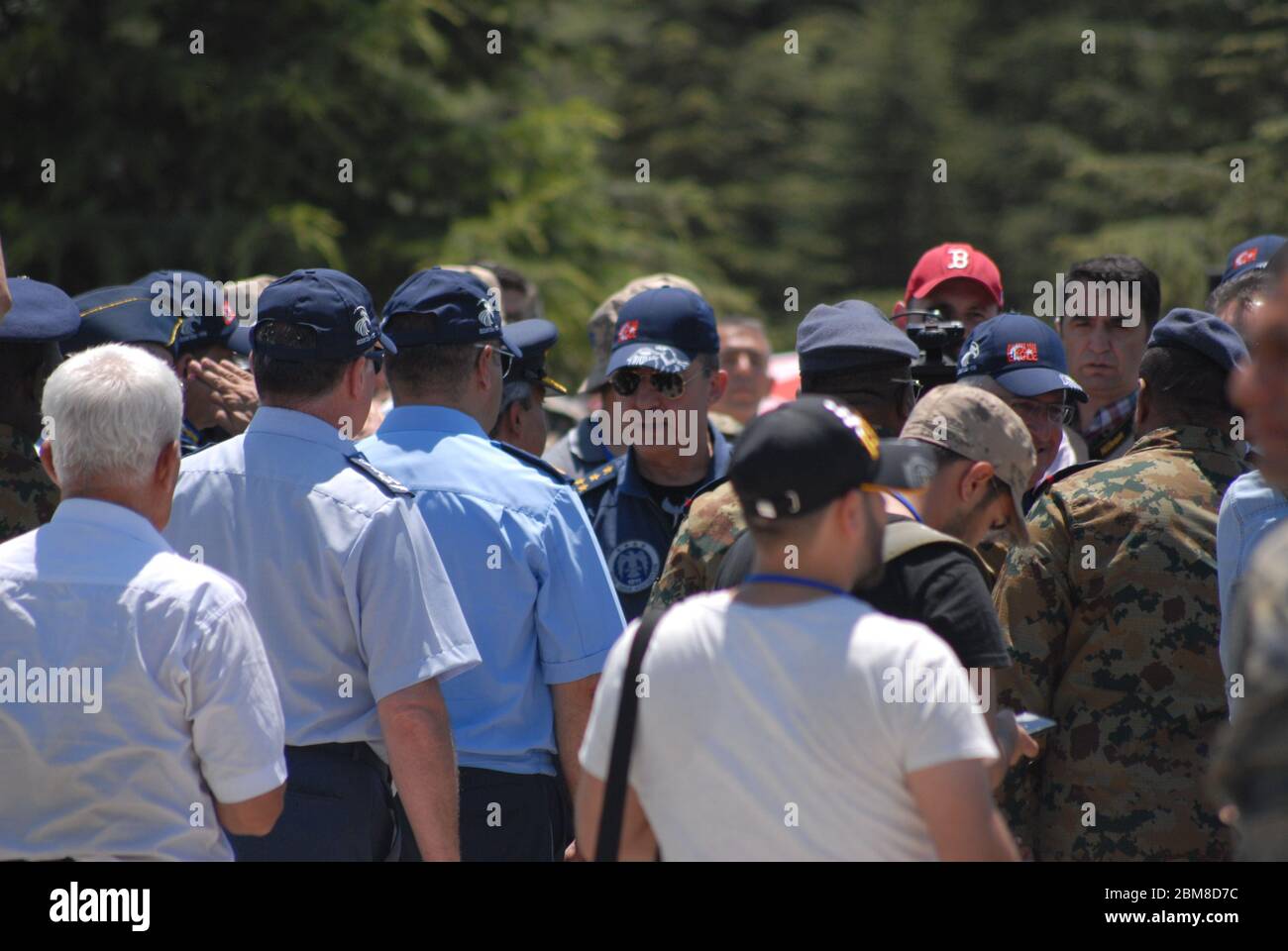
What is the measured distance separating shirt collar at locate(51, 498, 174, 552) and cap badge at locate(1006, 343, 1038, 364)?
2783 mm

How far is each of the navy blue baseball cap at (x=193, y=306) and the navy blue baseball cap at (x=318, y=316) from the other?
1410 millimetres

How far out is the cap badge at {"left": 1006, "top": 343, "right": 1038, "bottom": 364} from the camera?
15.6ft

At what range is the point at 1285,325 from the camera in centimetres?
197

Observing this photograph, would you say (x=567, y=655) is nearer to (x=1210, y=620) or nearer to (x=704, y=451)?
(x=704, y=451)

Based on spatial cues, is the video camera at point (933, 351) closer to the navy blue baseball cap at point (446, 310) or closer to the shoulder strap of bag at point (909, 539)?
the navy blue baseball cap at point (446, 310)

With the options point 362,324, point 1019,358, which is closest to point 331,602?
point 362,324

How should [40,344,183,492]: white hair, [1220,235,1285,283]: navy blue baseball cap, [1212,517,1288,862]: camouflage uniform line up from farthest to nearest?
1. [1220,235,1285,283]: navy blue baseball cap
2. [40,344,183,492]: white hair
3. [1212,517,1288,862]: camouflage uniform

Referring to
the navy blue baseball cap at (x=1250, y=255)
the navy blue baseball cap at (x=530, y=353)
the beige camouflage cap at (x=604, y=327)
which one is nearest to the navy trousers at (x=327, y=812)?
the navy blue baseball cap at (x=530, y=353)

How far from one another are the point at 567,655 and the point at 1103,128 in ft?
70.2

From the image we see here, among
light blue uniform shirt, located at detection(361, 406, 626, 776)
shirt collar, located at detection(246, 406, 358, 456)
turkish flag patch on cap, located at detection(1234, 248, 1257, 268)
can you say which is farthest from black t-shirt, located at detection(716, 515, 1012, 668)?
turkish flag patch on cap, located at detection(1234, 248, 1257, 268)

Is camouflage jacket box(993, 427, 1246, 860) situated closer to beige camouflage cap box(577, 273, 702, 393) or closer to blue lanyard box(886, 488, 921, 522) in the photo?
blue lanyard box(886, 488, 921, 522)

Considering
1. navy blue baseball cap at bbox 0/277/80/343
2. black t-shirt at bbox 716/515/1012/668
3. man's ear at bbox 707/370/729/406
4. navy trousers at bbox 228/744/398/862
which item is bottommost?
navy trousers at bbox 228/744/398/862

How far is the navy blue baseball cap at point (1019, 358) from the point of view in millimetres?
4699

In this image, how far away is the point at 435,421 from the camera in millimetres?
3957
